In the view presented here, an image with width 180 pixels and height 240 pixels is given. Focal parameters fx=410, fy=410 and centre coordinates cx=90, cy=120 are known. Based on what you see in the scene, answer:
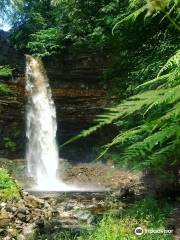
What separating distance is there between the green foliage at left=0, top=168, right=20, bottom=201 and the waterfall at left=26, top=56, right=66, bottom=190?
8322 millimetres

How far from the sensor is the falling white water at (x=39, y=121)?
67.5ft

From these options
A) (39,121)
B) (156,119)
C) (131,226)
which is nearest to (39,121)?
(39,121)

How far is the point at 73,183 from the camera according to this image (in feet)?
58.7

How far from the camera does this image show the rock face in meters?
20.0

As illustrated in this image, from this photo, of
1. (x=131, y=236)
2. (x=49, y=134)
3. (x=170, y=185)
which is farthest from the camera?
(x=49, y=134)

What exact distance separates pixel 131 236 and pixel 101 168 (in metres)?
13.1

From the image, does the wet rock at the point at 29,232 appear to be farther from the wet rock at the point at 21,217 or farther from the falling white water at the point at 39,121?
the falling white water at the point at 39,121

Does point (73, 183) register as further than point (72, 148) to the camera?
No


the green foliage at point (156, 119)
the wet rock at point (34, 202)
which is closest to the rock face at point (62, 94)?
the wet rock at point (34, 202)

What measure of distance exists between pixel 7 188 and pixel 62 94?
982cm

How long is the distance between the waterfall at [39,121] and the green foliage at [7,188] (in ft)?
27.3

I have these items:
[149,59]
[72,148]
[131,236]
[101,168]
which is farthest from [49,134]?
[131,236]

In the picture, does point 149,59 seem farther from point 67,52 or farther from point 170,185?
point 67,52

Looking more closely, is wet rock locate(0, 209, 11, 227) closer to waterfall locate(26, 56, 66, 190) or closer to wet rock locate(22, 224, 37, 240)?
wet rock locate(22, 224, 37, 240)
